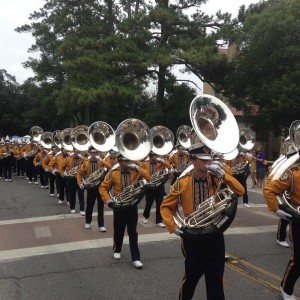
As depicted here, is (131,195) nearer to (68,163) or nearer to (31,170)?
(68,163)

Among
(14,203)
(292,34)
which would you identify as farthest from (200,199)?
(292,34)

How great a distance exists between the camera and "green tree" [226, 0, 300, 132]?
19422 mm

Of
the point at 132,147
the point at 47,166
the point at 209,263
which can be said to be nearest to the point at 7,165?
the point at 47,166

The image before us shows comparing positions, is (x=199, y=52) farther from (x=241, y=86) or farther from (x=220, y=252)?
(x=220, y=252)

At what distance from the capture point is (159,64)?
2239cm

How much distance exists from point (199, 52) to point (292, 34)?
15.1 ft

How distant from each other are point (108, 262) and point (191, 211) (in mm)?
2766

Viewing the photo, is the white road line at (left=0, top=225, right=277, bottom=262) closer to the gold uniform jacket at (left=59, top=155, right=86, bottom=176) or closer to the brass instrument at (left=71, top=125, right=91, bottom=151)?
the gold uniform jacket at (left=59, top=155, right=86, bottom=176)

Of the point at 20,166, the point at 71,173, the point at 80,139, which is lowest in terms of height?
the point at 20,166

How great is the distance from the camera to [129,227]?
267 inches

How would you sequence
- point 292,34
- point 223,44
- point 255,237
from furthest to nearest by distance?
point 223,44, point 292,34, point 255,237

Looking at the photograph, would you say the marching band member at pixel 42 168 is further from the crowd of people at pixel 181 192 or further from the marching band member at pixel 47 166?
the crowd of people at pixel 181 192

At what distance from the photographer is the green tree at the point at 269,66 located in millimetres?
19422

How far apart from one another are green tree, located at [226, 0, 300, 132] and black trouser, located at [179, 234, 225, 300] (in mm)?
16128
